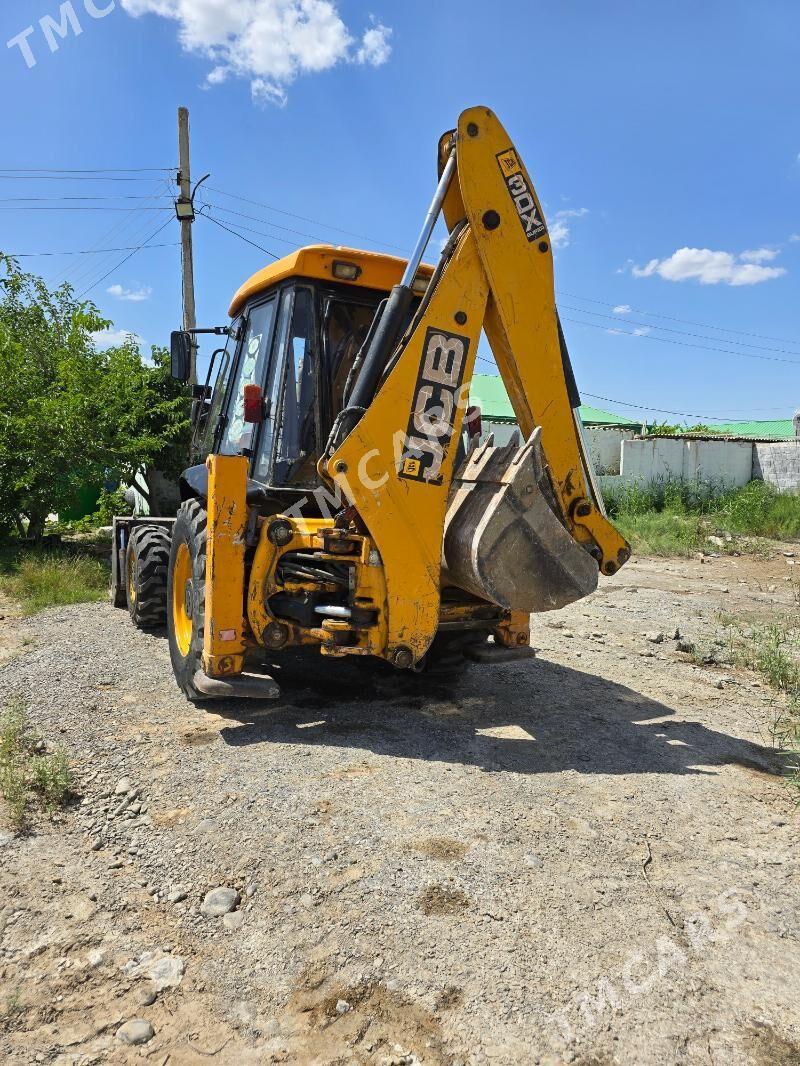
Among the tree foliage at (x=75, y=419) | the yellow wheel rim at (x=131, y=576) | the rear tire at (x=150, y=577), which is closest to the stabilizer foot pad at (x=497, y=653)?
the rear tire at (x=150, y=577)

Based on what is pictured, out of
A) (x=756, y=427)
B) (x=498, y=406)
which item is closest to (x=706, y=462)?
(x=498, y=406)

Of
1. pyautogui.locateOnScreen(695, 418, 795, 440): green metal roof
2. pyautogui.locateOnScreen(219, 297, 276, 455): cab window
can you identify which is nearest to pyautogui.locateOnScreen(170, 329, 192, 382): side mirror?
pyautogui.locateOnScreen(219, 297, 276, 455): cab window

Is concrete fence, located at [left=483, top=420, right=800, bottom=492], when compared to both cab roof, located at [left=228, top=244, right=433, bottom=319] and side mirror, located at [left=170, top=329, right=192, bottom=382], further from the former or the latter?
cab roof, located at [left=228, top=244, right=433, bottom=319]

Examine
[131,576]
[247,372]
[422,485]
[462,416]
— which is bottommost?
[131,576]

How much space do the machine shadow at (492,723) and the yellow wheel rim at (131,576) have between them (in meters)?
1.94

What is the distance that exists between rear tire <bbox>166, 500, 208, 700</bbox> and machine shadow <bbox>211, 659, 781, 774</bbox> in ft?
1.15

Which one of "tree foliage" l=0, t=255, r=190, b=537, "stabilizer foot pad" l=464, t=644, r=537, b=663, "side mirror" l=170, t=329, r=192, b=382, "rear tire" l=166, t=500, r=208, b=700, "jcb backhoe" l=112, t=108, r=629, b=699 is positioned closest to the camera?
"jcb backhoe" l=112, t=108, r=629, b=699

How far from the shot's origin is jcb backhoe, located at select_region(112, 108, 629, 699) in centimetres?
378

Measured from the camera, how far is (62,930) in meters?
2.48

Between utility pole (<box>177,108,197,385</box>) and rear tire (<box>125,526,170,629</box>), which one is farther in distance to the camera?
utility pole (<box>177,108,197,385</box>)

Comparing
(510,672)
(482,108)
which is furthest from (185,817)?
(482,108)

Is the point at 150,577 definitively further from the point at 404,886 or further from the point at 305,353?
the point at 404,886

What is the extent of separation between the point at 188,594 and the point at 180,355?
5.85ft

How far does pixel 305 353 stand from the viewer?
443cm
